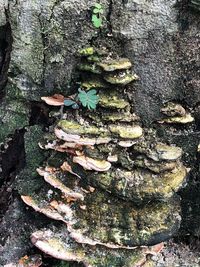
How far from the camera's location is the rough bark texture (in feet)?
9.67

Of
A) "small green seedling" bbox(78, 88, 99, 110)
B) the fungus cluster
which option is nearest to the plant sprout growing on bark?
"small green seedling" bbox(78, 88, 99, 110)

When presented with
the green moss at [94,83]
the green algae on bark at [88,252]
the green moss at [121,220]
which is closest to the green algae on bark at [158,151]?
the green moss at [121,220]

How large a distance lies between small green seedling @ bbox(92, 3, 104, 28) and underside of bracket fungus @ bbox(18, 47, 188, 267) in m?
0.15

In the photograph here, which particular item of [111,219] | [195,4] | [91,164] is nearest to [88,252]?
[111,219]

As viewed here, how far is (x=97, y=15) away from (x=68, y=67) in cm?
38

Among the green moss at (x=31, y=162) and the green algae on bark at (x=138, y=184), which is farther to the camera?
the green moss at (x=31, y=162)

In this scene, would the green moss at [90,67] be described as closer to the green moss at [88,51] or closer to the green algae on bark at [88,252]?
the green moss at [88,51]

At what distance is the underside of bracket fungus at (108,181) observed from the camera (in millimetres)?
2912

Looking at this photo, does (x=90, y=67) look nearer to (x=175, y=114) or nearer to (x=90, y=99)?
(x=90, y=99)

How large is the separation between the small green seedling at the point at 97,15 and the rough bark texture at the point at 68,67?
0.11ft

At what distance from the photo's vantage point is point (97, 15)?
2.95m

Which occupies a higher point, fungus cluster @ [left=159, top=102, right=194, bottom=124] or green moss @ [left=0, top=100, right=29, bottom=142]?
fungus cluster @ [left=159, top=102, right=194, bottom=124]

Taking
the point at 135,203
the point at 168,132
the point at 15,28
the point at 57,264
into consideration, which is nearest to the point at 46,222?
the point at 57,264

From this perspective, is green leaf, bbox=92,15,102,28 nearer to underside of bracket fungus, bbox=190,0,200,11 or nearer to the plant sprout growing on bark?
the plant sprout growing on bark
